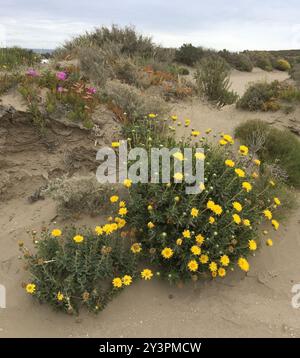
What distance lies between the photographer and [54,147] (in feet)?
20.0

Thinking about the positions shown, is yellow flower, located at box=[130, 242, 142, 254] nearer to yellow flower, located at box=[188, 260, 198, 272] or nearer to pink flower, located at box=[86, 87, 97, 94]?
yellow flower, located at box=[188, 260, 198, 272]

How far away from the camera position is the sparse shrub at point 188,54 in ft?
68.0

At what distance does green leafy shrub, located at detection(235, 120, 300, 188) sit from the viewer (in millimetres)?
5578

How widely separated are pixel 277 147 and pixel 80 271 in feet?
12.8

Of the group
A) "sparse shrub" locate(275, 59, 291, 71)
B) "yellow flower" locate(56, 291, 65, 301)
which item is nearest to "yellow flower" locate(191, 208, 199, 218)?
"yellow flower" locate(56, 291, 65, 301)

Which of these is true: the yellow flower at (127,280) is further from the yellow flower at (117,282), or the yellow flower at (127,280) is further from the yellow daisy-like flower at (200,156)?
the yellow daisy-like flower at (200,156)

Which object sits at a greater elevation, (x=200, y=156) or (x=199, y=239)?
(x=200, y=156)

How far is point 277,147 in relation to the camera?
19.2 feet

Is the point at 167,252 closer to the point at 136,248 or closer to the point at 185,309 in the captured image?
the point at 136,248

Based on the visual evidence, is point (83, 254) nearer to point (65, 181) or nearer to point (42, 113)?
point (65, 181)

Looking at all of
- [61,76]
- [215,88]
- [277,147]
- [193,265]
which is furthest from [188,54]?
[193,265]

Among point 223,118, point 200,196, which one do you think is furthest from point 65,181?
point 223,118

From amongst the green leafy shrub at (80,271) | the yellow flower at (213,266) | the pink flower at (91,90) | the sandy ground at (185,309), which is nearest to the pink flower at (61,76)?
the pink flower at (91,90)

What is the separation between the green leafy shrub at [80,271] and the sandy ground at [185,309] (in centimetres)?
17
